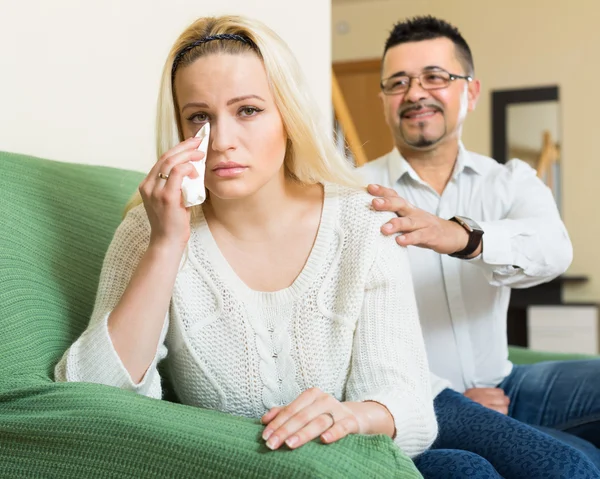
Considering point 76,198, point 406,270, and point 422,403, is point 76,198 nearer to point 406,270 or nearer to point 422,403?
point 406,270

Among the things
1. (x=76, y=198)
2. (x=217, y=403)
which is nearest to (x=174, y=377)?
(x=217, y=403)

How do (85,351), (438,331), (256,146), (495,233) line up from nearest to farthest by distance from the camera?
(85,351)
(256,146)
(495,233)
(438,331)

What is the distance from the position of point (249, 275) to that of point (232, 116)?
0.96 feet

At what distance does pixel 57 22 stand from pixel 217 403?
105 cm

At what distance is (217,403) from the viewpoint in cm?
142

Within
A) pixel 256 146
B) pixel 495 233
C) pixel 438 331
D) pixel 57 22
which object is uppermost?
pixel 57 22

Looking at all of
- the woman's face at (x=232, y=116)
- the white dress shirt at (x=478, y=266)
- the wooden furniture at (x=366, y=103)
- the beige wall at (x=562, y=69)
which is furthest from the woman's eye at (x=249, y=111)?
the wooden furniture at (x=366, y=103)

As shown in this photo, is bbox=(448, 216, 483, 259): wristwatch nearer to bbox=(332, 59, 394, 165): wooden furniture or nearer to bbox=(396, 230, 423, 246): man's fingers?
bbox=(396, 230, 423, 246): man's fingers

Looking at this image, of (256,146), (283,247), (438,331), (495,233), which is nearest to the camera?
(256,146)

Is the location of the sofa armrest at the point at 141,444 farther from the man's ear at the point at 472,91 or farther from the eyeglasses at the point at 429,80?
the man's ear at the point at 472,91

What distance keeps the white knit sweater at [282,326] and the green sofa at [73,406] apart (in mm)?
111

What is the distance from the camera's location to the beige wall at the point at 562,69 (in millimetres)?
5871

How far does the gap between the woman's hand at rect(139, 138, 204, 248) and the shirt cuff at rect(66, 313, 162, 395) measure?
0.17 metres

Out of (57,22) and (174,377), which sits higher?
(57,22)
